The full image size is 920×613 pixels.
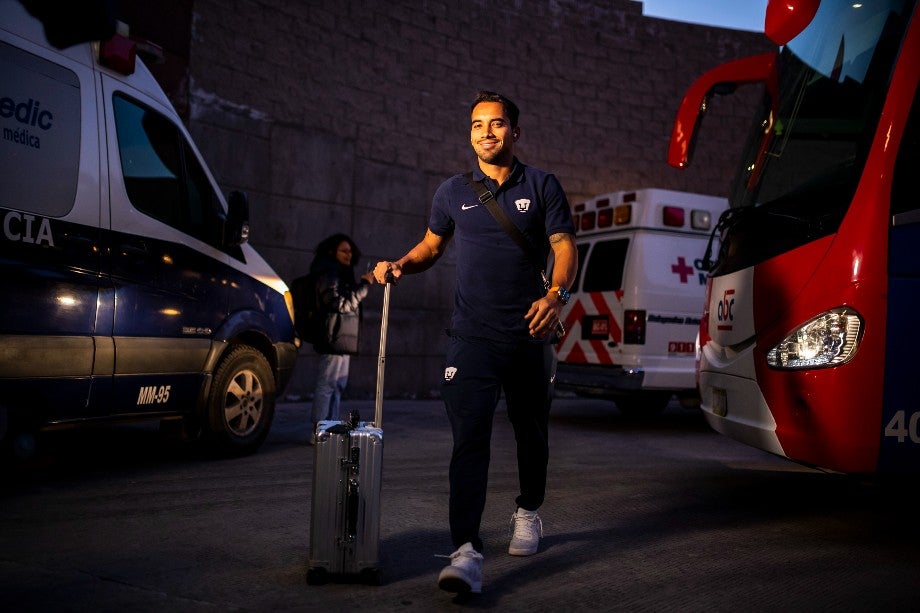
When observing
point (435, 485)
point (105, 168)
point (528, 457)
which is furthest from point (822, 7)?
point (105, 168)

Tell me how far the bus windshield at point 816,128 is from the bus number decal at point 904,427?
2.97ft

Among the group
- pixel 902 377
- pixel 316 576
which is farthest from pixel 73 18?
pixel 902 377

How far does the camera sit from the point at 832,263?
4.08 meters

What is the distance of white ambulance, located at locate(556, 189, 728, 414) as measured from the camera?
29.0 feet

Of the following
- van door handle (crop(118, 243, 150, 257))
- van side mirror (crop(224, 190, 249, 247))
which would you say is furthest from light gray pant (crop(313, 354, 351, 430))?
van door handle (crop(118, 243, 150, 257))

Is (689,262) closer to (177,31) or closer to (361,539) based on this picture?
(177,31)

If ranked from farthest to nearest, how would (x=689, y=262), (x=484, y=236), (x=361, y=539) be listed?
1. (x=689, y=262)
2. (x=484, y=236)
3. (x=361, y=539)

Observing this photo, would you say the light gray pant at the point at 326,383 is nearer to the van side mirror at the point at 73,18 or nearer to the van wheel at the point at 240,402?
the van wheel at the point at 240,402

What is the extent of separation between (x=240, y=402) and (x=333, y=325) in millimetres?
1218

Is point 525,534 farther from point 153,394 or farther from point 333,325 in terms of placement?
point 333,325

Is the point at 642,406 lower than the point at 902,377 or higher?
lower

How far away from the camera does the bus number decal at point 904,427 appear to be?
3867mm

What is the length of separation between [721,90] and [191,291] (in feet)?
11.7

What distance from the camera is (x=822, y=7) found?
4805mm
